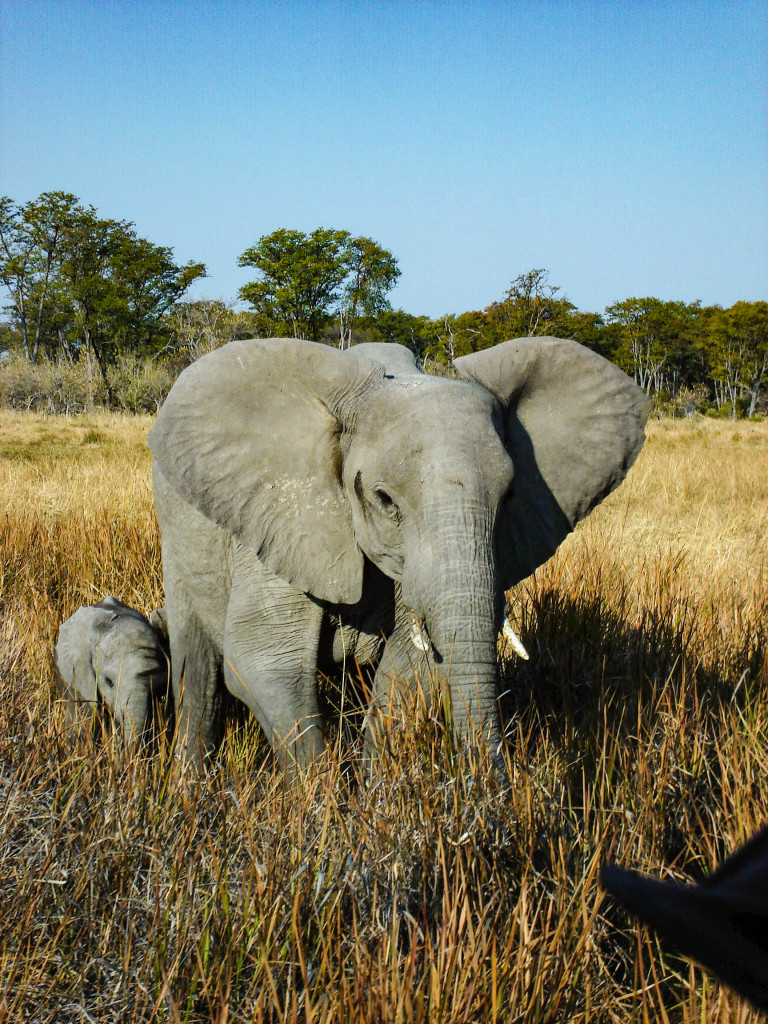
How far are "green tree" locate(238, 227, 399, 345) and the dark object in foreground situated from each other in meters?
34.5

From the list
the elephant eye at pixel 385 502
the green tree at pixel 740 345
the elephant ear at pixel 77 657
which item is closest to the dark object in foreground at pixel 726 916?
the elephant eye at pixel 385 502

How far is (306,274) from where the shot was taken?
3528 cm

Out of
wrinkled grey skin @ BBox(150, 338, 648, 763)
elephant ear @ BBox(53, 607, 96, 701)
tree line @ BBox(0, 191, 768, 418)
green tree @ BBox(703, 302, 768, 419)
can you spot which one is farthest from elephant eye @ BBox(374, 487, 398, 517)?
green tree @ BBox(703, 302, 768, 419)

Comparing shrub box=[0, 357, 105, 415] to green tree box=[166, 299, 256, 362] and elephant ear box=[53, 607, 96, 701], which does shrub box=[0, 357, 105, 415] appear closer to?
green tree box=[166, 299, 256, 362]

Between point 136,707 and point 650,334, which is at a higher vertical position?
point 650,334

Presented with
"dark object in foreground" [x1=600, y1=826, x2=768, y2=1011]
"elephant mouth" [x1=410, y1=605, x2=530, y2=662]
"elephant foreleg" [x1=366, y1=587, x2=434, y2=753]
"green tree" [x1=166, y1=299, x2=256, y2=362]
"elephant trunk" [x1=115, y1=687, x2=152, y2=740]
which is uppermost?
"green tree" [x1=166, y1=299, x2=256, y2=362]

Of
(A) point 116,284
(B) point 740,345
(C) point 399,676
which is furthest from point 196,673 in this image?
(B) point 740,345

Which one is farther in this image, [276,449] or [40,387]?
[40,387]

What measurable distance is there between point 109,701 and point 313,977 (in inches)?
93.6

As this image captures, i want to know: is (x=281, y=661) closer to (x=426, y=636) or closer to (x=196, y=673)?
(x=426, y=636)

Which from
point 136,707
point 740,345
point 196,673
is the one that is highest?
point 740,345

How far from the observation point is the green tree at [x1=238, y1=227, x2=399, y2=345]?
115 ft

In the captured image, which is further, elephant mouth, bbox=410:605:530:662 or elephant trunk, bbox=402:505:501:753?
elephant mouth, bbox=410:605:530:662

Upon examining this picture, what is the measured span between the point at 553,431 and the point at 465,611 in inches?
42.9
